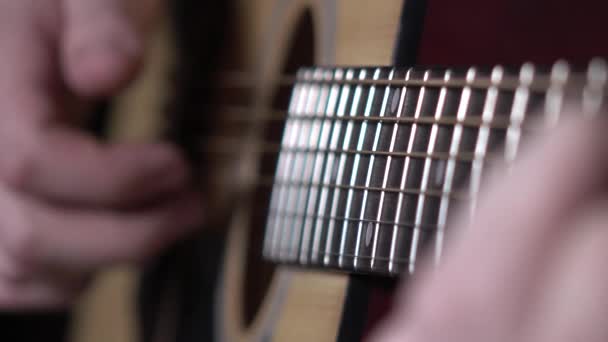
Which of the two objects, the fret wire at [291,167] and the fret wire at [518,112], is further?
the fret wire at [291,167]

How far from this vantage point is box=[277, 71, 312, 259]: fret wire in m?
0.54

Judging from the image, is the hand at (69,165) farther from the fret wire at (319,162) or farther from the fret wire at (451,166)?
the fret wire at (451,166)

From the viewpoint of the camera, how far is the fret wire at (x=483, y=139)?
0.40 meters

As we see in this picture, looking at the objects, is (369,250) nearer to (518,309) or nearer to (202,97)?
(518,309)

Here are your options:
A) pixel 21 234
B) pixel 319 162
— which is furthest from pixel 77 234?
pixel 319 162

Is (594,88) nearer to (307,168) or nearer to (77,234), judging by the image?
(307,168)

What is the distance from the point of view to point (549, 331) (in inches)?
10.9

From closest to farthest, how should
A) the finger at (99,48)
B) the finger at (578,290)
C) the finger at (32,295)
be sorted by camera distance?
1. the finger at (578,290)
2. the finger at (99,48)
3. the finger at (32,295)

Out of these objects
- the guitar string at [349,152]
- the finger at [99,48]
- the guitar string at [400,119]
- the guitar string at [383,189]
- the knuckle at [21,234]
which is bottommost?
the knuckle at [21,234]

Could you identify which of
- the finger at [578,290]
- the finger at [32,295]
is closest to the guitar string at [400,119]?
the finger at [578,290]

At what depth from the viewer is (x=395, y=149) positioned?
17.8 inches

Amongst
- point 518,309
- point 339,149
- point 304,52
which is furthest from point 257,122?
point 518,309

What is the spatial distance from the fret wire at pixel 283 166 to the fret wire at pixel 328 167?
0.04 metres

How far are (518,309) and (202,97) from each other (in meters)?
0.53
